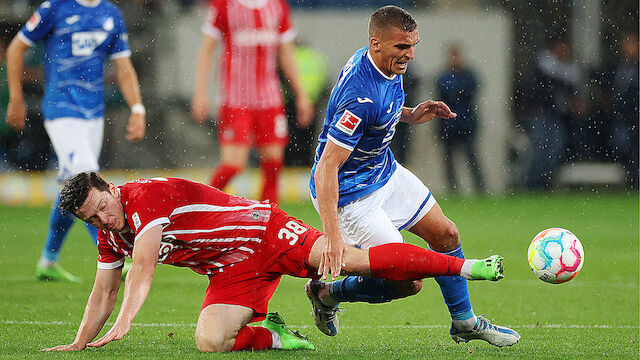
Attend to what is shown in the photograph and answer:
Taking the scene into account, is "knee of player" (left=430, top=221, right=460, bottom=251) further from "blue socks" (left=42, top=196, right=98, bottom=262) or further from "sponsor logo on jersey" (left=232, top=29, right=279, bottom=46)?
"sponsor logo on jersey" (left=232, top=29, right=279, bottom=46)

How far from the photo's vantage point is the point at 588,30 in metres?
17.0

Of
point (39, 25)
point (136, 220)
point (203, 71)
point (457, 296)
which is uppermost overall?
point (39, 25)

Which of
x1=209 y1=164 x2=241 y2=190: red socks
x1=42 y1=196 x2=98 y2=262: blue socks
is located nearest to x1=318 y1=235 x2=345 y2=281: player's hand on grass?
x1=42 y1=196 x2=98 y2=262: blue socks

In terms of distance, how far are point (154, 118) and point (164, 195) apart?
1031cm

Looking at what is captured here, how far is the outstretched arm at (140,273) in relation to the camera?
4805 mm

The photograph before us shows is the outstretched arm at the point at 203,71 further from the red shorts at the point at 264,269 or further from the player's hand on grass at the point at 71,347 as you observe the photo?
the player's hand on grass at the point at 71,347

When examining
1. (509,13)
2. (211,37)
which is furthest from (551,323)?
(509,13)

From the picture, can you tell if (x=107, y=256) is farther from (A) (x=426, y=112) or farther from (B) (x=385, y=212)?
(A) (x=426, y=112)

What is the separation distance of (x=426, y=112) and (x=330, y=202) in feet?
3.67

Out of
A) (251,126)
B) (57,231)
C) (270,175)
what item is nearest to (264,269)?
(57,231)

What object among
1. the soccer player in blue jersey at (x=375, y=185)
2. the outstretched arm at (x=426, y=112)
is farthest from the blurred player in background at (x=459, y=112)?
the soccer player in blue jersey at (x=375, y=185)

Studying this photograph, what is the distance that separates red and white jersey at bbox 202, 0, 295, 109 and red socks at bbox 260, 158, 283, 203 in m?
0.53

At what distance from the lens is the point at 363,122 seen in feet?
17.4

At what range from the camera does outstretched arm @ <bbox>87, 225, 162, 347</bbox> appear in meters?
4.80
